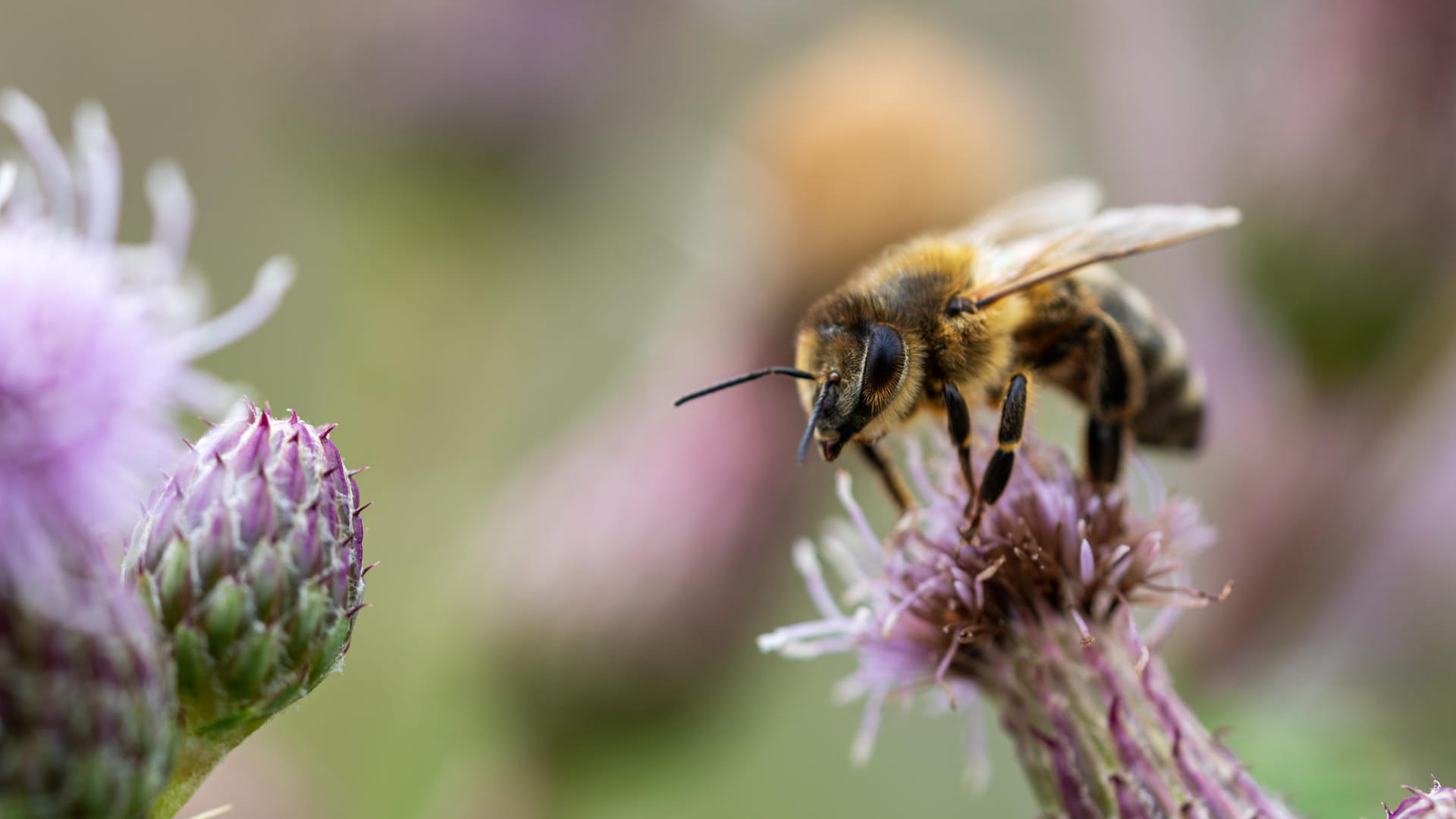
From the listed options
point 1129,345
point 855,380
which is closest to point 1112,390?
point 1129,345

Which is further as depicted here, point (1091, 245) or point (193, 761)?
point (1091, 245)

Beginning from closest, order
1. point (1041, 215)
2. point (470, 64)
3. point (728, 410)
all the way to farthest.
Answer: point (1041, 215) → point (728, 410) → point (470, 64)

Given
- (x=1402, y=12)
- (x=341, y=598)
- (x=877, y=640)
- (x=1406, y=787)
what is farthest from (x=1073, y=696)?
(x=1402, y=12)

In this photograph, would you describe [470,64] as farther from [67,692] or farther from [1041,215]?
[67,692]

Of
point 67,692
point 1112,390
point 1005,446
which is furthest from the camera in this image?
point 1112,390

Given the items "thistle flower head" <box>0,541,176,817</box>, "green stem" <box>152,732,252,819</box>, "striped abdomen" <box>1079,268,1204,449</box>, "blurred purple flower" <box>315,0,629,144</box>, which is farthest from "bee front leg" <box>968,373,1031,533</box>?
"blurred purple flower" <box>315,0,629,144</box>

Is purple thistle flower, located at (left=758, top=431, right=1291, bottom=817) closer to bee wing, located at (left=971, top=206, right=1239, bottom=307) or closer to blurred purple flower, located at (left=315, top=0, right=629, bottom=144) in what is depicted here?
bee wing, located at (left=971, top=206, right=1239, bottom=307)

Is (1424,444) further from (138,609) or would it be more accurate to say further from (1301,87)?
(138,609)

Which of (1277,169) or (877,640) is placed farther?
(1277,169)
